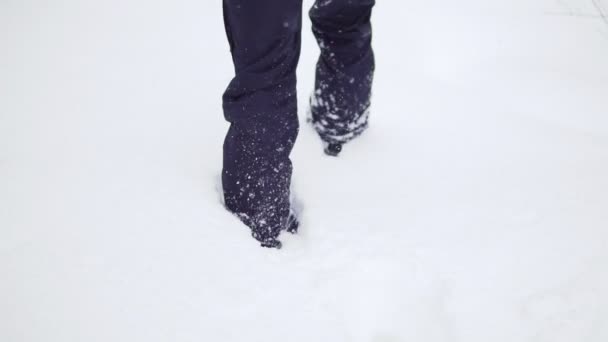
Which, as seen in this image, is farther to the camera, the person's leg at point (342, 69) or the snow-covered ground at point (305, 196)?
the person's leg at point (342, 69)

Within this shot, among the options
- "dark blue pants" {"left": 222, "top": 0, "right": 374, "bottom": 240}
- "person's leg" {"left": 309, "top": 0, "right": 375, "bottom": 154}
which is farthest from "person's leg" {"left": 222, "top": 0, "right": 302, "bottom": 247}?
"person's leg" {"left": 309, "top": 0, "right": 375, "bottom": 154}

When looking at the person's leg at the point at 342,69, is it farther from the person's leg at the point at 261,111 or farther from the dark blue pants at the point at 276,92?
the person's leg at the point at 261,111

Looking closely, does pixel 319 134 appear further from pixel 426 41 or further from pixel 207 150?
pixel 426 41

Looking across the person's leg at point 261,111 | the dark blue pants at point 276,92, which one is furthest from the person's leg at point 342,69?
the person's leg at point 261,111

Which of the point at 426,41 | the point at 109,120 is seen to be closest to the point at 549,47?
the point at 426,41

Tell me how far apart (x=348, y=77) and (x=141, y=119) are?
543 mm

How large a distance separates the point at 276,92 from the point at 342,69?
34cm

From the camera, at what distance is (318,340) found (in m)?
0.68

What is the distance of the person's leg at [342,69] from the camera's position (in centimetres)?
97

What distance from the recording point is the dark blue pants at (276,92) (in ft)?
2.24

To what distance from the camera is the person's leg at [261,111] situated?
0.67 metres

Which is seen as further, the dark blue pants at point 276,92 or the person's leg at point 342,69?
the person's leg at point 342,69

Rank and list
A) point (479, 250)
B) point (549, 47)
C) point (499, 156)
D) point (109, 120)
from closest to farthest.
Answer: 1. point (479, 250)
2. point (109, 120)
3. point (499, 156)
4. point (549, 47)

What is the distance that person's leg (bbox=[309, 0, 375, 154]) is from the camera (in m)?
0.97
